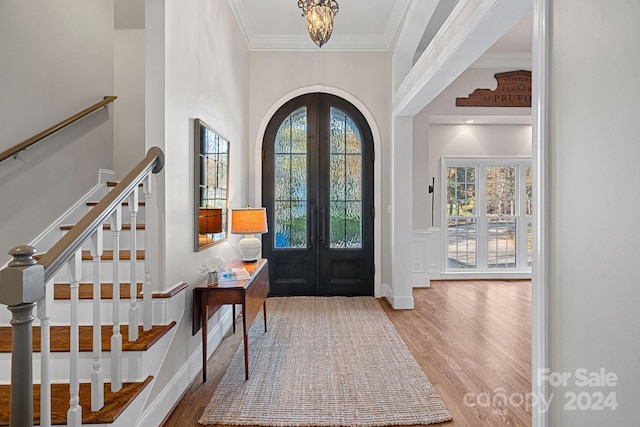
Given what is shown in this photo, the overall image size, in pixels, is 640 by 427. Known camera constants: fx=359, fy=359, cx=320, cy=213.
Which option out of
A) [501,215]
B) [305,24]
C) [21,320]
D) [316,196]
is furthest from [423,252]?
[21,320]

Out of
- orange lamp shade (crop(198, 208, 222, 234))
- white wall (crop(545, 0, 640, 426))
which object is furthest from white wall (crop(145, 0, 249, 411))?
white wall (crop(545, 0, 640, 426))

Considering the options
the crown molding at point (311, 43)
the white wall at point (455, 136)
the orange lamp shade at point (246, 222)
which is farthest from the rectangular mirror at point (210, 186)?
the white wall at point (455, 136)

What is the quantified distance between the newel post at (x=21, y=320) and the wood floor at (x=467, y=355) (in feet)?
3.53

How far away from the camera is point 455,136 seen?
5945 millimetres

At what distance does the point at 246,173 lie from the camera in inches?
183

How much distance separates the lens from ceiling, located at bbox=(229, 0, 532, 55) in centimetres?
393

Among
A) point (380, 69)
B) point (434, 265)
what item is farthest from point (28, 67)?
point (434, 265)

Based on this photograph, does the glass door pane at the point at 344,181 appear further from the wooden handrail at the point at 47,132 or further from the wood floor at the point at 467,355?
the wooden handrail at the point at 47,132

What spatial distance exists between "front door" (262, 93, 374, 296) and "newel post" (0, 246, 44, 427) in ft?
12.0

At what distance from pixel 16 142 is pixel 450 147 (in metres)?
5.53

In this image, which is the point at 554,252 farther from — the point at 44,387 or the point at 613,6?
the point at 44,387

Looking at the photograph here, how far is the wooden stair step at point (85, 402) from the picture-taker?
152 centimetres

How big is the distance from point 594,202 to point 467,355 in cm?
215

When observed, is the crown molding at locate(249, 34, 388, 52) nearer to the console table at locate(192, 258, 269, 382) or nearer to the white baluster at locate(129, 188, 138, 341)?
the console table at locate(192, 258, 269, 382)
